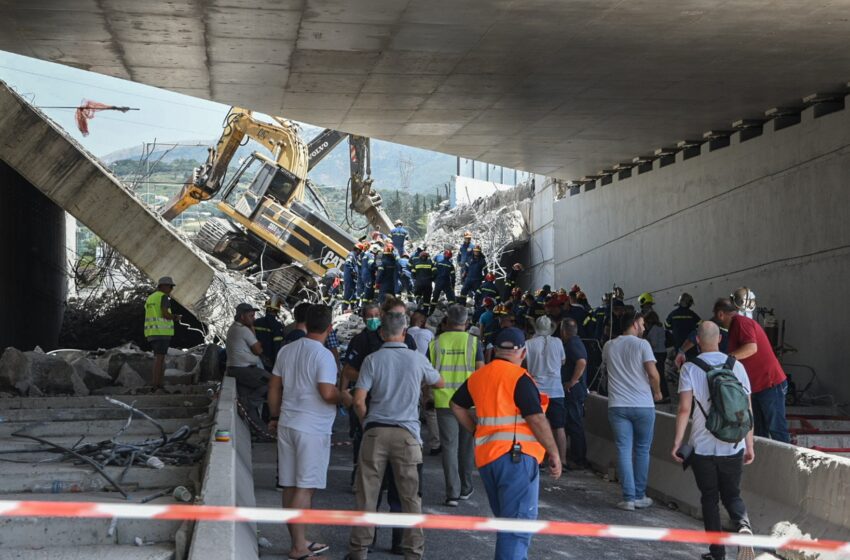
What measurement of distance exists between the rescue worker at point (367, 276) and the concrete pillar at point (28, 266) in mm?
8104

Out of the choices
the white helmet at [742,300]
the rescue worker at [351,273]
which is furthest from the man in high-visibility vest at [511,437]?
the rescue worker at [351,273]

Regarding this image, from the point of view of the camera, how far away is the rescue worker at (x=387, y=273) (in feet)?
96.8

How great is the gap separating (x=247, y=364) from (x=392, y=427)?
21.3 feet

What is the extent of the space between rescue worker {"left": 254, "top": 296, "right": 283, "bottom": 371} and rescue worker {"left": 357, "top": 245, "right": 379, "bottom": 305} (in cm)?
1384

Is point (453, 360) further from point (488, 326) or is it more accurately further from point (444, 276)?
point (444, 276)

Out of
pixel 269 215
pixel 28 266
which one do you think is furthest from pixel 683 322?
pixel 269 215

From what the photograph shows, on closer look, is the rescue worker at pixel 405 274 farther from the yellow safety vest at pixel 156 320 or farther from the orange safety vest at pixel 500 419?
the orange safety vest at pixel 500 419

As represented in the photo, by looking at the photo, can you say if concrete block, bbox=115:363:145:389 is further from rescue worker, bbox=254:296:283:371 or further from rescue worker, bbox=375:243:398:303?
rescue worker, bbox=375:243:398:303

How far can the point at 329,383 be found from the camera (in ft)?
27.0

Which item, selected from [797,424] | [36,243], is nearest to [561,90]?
[797,424]

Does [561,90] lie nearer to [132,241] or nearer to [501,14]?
[501,14]

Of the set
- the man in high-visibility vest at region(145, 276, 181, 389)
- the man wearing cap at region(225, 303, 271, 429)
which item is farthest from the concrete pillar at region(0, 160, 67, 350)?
the man wearing cap at region(225, 303, 271, 429)

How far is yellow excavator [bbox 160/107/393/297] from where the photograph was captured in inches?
1291

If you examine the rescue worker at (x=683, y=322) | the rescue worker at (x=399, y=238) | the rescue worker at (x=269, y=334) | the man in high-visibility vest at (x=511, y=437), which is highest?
the rescue worker at (x=399, y=238)
